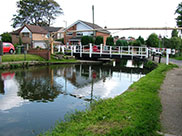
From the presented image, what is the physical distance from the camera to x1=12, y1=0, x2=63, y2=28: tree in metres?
65.9

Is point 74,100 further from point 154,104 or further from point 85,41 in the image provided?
point 85,41

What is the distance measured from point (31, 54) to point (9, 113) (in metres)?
22.5

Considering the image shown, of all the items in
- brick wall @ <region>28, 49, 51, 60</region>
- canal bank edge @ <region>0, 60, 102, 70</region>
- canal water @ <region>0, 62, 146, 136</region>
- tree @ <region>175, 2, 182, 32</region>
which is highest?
tree @ <region>175, 2, 182, 32</region>

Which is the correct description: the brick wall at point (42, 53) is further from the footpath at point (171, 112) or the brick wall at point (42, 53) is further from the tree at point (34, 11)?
the tree at point (34, 11)

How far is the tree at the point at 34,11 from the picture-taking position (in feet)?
216

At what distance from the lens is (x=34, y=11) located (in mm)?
66875

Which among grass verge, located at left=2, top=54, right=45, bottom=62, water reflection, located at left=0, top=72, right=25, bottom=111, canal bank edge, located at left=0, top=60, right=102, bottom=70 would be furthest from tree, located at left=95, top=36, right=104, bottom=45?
water reflection, located at left=0, top=72, right=25, bottom=111

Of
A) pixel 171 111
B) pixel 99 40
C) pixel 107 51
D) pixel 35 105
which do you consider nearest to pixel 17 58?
pixel 107 51

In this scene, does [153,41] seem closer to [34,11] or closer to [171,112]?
[34,11]

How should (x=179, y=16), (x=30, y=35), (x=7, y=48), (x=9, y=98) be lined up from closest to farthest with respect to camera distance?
(x=9, y=98) < (x=7, y=48) < (x=179, y=16) < (x=30, y=35)

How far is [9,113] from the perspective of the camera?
7.82m

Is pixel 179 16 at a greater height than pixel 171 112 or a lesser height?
greater

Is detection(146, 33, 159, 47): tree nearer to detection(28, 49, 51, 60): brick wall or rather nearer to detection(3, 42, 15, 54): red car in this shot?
detection(28, 49, 51, 60): brick wall

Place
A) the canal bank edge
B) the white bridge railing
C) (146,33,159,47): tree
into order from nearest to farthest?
the canal bank edge
the white bridge railing
(146,33,159,47): tree
